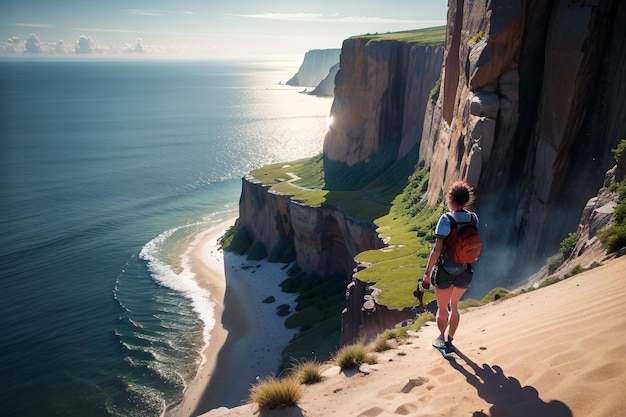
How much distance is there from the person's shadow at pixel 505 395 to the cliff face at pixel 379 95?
39.1 metres

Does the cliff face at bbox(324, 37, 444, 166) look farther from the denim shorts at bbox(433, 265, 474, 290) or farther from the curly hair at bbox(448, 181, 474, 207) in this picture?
the denim shorts at bbox(433, 265, 474, 290)

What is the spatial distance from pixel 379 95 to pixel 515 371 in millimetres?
44993

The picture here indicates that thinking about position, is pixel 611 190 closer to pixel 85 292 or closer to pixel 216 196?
pixel 85 292

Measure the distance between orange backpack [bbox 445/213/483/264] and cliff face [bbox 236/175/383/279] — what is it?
73.3ft

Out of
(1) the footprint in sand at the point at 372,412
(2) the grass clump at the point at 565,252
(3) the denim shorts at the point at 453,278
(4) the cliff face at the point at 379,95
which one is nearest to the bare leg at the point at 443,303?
(3) the denim shorts at the point at 453,278

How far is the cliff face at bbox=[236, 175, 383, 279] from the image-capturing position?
3514 centimetres

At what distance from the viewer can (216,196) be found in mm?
76562

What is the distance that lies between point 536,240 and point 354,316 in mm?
8484

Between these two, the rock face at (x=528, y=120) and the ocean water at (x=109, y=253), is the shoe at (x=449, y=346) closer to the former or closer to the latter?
the rock face at (x=528, y=120)

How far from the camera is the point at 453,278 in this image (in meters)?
7.72

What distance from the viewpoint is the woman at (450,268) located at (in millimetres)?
7504


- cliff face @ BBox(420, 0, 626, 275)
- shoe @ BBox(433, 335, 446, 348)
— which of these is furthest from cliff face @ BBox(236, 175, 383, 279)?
shoe @ BBox(433, 335, 446, 348)

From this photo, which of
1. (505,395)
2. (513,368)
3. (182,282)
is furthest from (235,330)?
(505,395)

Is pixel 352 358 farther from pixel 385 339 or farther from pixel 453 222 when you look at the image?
pixel 453 222
